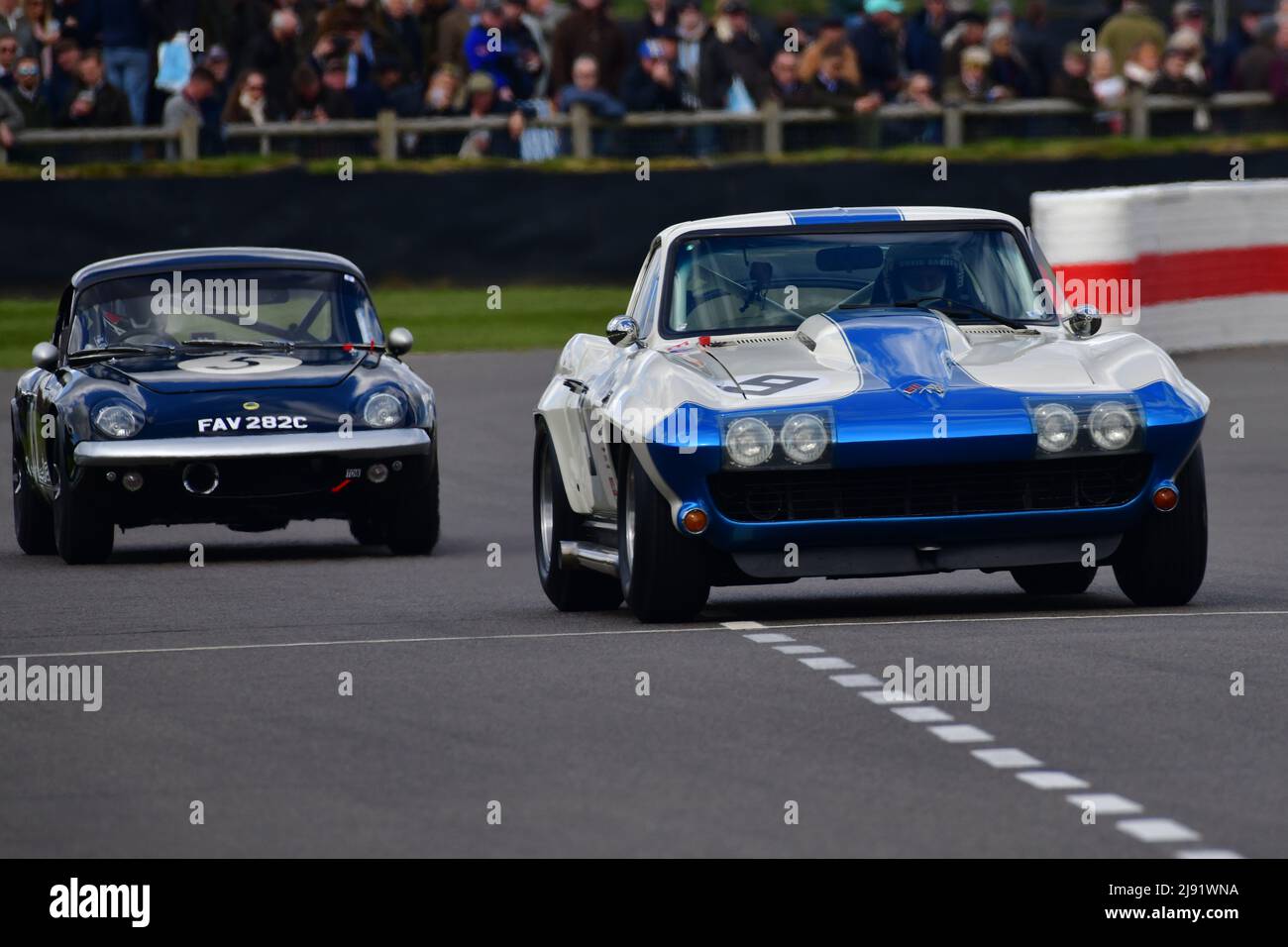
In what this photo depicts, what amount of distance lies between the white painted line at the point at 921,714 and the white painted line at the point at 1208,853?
187 centimetres

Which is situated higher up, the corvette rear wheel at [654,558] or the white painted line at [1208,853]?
the corvette rear wheel at [654,558]

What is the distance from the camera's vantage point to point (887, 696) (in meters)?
8.44

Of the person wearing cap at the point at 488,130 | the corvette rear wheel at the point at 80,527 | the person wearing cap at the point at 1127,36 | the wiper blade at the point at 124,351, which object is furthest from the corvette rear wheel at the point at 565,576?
the person wearing cap at the point at 1127,36

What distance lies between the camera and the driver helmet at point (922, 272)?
1114 cm

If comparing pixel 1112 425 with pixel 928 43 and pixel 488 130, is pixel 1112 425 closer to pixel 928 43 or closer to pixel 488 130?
pixel 488 130

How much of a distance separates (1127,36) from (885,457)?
19682mm

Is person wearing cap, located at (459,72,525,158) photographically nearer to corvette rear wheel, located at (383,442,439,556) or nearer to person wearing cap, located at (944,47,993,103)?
person wearing cap, located at (944,47,993,103)

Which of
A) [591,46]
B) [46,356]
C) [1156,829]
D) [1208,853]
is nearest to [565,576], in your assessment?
[46,356]

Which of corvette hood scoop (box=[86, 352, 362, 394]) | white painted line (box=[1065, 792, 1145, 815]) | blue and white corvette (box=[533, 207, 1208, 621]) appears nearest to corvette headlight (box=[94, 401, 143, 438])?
corvette hood scoop (box=[86, 352, 362, 394])

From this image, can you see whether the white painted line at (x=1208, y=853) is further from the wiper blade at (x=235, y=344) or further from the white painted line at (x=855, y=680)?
the wiper blade at (x=235, y=344)

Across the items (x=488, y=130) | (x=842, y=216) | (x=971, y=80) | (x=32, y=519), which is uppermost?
(x=971, y=80)

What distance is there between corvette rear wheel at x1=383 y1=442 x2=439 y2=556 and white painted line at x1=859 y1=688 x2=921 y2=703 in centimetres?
570
